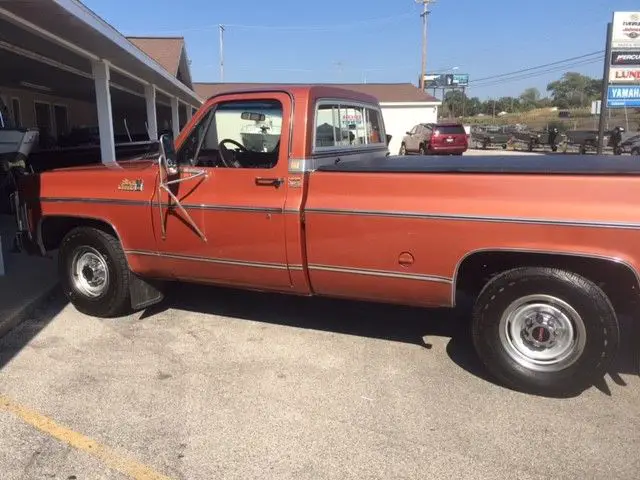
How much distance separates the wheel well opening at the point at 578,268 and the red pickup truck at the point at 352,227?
1 centimetres

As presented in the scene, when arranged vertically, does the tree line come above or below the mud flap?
above

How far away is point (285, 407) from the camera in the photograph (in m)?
3.65

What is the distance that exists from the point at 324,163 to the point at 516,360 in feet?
6.42

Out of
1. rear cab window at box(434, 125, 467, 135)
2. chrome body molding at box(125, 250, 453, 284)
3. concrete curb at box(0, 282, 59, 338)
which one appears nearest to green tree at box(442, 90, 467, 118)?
rear cab window at box(434, 125, 467, 135)

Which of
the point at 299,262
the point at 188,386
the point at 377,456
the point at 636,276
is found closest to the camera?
the point at 377,456

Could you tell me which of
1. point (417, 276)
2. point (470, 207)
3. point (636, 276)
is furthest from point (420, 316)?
point (636, 276)

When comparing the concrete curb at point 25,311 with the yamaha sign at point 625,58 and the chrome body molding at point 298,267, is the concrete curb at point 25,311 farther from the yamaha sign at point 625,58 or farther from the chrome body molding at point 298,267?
the yamaha sign at point 625,58

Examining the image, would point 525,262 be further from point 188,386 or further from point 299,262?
point 188,386

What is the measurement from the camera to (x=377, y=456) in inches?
123

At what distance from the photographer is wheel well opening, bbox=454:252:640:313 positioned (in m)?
3.52

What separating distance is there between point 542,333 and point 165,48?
2309 centimetres

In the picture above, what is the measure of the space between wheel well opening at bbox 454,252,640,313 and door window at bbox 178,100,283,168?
1.70 m

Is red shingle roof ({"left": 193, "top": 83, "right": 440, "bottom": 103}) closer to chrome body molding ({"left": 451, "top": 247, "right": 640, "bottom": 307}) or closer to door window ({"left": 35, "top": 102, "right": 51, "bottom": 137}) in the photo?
door window ({"left": 35, "top": 102, "right": 51, "bottom": 137})

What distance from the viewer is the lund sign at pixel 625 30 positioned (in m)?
15.2
